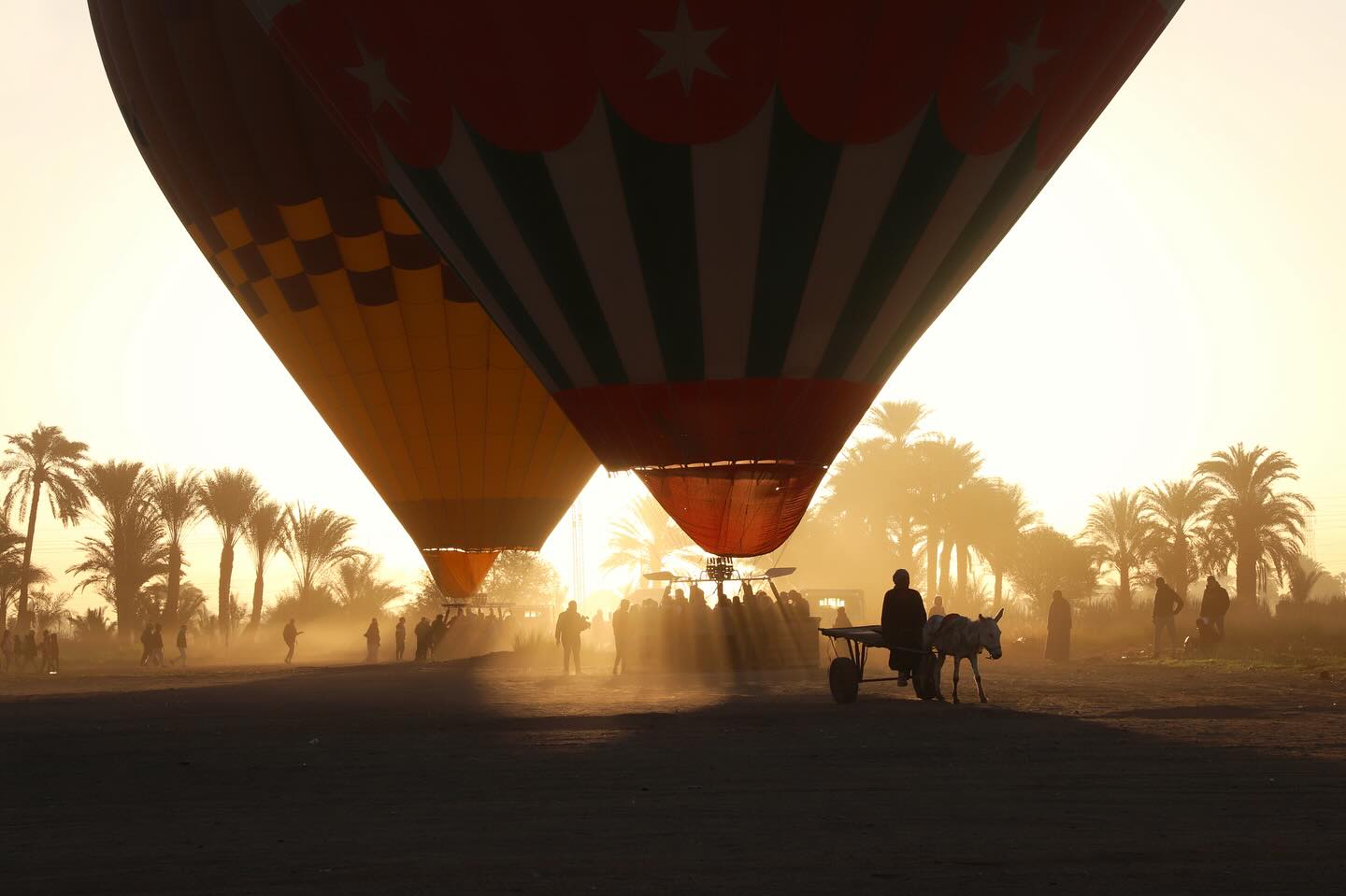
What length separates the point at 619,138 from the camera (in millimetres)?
16844

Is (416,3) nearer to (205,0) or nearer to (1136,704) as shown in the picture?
(205,0)

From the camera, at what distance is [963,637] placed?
15.4m

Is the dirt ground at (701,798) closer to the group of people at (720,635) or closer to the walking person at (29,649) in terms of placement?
the group of people at (720,635)

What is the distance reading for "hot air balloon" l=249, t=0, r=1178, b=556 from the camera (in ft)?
53.4

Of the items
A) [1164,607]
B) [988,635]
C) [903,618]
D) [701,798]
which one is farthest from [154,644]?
[701,798]

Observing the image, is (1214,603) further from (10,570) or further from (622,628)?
(10,570)

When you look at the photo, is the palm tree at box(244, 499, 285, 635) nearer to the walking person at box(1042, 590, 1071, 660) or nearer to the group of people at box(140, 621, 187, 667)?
the group of people at box(140, 621, 187, 667)

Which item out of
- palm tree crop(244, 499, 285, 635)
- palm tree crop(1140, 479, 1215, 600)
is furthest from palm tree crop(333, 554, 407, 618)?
palm tree crop(1140, 479, 1215, 600)

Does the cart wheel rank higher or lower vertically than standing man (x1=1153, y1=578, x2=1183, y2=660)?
lower

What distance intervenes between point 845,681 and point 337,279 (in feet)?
47.1

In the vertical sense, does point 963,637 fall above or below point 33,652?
above

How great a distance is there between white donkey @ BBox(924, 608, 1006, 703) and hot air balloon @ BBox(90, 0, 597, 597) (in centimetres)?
1231

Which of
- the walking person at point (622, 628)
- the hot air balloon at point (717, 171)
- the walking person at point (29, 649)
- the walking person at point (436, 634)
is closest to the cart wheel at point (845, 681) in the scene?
the hot air balloon at point (717, 171)

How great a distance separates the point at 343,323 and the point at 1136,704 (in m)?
17.3
